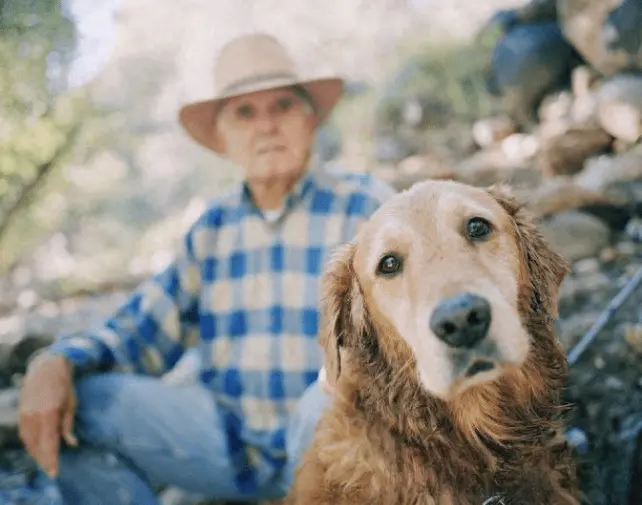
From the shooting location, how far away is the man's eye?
1471mm

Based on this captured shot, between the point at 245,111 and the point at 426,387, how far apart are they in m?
0.94

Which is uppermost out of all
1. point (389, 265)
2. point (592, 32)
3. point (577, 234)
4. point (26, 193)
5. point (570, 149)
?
point (592, 32)

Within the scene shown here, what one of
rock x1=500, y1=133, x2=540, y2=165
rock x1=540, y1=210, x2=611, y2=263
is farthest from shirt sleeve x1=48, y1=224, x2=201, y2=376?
rock x1=500, y1=133, x2=540, y2=165

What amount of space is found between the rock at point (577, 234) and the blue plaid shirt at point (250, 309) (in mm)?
909

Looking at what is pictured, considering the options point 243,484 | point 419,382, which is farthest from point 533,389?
point 243,484

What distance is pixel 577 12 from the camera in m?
2.97

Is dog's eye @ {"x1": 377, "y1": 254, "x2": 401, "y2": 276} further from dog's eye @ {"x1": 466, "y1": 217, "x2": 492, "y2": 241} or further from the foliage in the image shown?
the foliage

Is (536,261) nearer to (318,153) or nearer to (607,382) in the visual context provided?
(607,382)

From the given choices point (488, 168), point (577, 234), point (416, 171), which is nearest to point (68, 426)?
point (577, 234)

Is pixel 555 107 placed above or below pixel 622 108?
above

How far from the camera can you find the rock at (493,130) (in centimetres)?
349

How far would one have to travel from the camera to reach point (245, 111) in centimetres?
148

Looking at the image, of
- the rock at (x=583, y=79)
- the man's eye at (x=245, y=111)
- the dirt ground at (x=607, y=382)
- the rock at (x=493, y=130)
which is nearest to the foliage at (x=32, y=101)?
the man's eye at (x=245, y=111)

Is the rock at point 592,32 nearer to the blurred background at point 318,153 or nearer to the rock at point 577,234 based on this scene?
the blurred background at point 318,153
